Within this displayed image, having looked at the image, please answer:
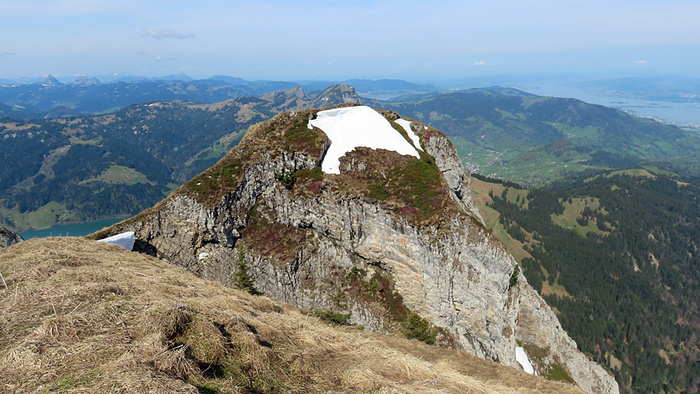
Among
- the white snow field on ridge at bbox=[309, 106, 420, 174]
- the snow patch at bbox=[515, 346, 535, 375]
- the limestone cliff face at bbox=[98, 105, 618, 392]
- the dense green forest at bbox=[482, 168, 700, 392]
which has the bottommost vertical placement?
the dense green forest at bbox=[482, 168, 700, 392]

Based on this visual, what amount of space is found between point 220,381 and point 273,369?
225 centimetres

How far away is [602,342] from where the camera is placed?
413 ft

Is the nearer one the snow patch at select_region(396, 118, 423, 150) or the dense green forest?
the snow patch at select_region(396, 118, 423, 150)

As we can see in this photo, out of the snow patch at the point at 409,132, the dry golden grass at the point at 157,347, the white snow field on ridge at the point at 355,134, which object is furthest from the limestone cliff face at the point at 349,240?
the dry golden grass at the point at 157,347

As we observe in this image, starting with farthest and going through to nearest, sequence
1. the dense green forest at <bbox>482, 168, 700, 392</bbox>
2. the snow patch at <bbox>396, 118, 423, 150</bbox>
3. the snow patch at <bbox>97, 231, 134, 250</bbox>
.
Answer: the dense green forest at <bbox>482, 168, 700, 392</bbox>
the snow patch at <bbox>396, 118, 423, 150</bbox>
the snow patch at <bbox>97, 231, 134, 250</bbox>

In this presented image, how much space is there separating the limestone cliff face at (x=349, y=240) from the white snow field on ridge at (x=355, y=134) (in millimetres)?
1465

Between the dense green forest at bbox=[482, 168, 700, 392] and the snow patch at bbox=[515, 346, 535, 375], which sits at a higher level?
the snow patch at bbox=[515, 346, 535, 375]

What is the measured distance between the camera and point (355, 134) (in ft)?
152

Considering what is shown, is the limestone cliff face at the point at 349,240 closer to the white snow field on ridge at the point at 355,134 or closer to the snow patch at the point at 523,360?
the white snow field on ridge at the point at 355,134

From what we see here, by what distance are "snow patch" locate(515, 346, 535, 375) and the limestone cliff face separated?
3333 mm

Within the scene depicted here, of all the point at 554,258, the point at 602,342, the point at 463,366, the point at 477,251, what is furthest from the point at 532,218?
the point at 463,366

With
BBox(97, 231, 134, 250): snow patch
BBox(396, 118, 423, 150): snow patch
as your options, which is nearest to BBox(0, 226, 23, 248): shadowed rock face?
BBox(97, 231, 134, 250): snow patch

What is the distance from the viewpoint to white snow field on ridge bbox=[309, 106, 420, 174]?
44.3m

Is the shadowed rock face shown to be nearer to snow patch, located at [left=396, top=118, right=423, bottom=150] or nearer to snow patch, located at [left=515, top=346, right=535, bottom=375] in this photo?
snow patch, located at [left=396, top=118, right=423, bottom=150]
